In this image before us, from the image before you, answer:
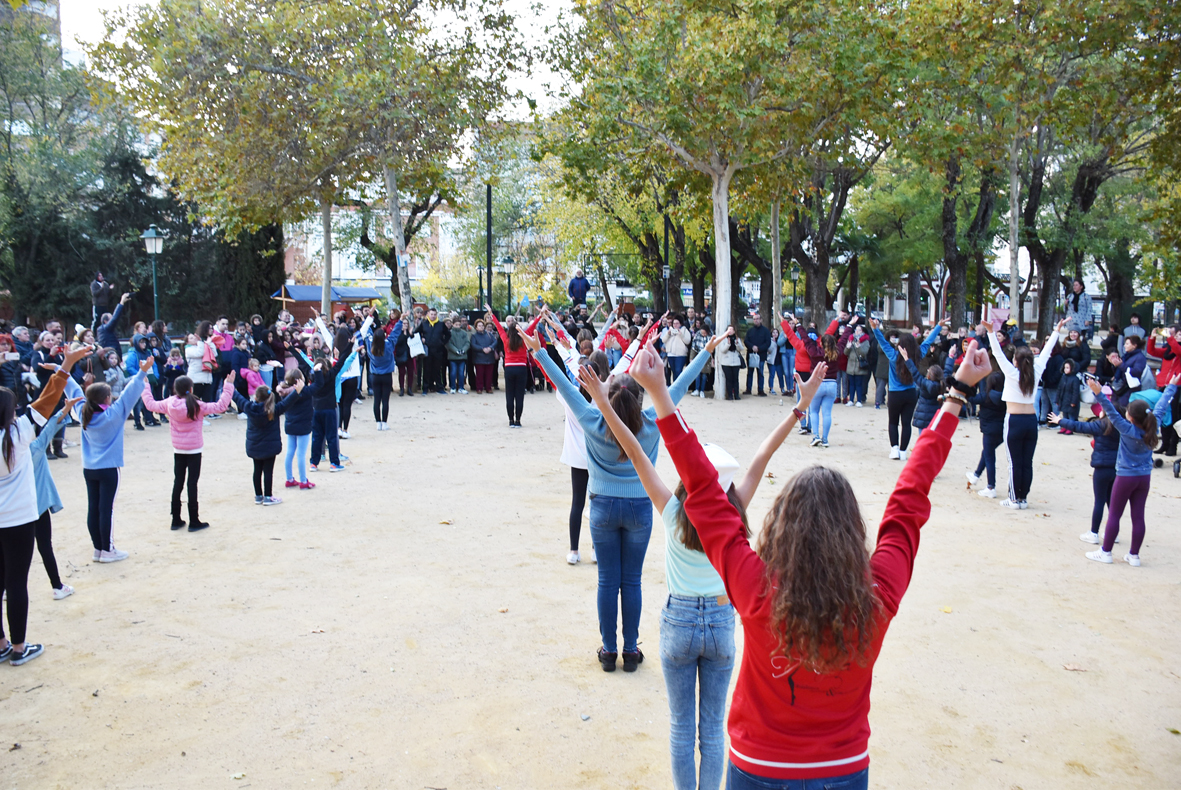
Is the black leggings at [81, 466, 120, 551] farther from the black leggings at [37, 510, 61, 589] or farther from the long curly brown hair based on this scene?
the long curly brown hair

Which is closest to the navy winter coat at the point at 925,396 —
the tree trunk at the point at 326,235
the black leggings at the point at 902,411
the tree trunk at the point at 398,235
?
the black leggings at the point at 902,411

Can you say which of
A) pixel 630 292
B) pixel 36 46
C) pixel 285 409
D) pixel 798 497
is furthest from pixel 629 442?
pixel 630 292

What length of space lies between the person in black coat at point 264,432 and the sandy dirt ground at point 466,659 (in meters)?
0.40

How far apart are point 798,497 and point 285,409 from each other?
326 inches

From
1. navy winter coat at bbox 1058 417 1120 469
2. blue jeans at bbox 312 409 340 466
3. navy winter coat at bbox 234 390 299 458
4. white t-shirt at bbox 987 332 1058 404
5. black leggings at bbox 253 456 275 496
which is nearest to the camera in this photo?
navy winter coat at bbox 1058 417 1120 469

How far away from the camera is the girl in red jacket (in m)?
2.19

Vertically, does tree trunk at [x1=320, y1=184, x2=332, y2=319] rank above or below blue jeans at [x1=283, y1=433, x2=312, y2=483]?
above

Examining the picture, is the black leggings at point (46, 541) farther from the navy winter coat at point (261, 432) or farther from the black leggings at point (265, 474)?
the black leggings at point (265, 474)

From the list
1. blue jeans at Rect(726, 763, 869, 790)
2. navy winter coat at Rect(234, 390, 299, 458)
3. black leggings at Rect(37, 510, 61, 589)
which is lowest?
black leggings at Rect(37, 510, 61, 589)

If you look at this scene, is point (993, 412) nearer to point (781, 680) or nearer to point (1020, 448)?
point (1020, 448)

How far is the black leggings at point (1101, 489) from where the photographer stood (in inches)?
314

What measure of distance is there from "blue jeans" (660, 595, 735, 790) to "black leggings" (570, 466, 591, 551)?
10.6 feet

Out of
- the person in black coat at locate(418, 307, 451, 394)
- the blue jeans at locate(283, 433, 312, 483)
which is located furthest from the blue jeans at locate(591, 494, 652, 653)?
the person in black coat at locate(418, 307, 451, 394)

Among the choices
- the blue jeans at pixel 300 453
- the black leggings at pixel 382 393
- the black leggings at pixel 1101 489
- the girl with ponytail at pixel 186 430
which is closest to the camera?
the black leggings at pixel 1101 489
